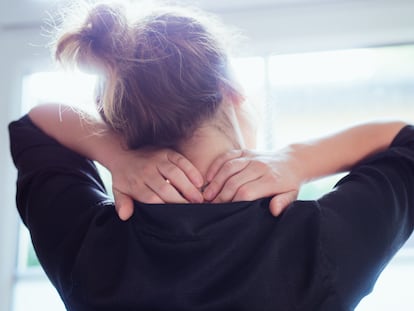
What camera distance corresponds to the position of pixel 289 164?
2.14 feet

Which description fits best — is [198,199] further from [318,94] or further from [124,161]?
[318,94]

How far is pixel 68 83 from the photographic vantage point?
70cm

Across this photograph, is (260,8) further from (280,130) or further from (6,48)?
(6,48)

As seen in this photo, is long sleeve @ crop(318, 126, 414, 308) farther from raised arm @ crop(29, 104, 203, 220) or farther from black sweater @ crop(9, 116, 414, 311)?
raised arm @ crop(29, 104, 203, 220)

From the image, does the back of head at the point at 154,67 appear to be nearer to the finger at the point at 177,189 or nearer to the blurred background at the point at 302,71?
the finger at the point at 177,189

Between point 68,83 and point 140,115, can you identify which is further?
point 68,83

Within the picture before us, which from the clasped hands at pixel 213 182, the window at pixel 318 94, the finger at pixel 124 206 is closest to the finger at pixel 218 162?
the clasped hands at pixel 213 182

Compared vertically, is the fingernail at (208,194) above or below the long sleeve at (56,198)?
above

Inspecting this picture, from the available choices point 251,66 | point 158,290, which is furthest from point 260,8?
point 158,290

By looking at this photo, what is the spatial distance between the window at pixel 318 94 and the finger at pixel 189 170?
1.80 ft

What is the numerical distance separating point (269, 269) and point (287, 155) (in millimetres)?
201

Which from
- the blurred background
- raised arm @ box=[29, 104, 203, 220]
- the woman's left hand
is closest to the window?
the blurred background

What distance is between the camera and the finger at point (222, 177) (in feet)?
1.90

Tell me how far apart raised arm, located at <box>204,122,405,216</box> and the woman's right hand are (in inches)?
1.0
